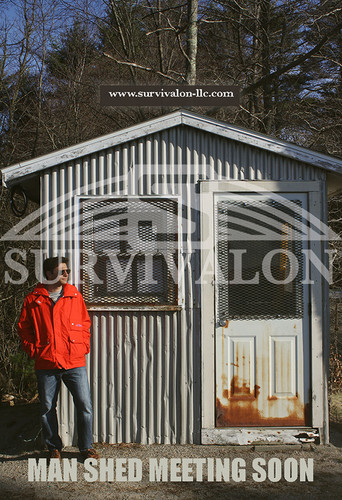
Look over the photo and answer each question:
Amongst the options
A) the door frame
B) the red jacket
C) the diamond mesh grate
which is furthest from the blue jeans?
the diamond mesh grate

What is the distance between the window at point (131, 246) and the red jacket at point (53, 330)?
605 millimetres

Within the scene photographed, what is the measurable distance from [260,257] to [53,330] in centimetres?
230

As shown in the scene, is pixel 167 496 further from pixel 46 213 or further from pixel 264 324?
pixel 46 213

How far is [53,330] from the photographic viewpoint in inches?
198

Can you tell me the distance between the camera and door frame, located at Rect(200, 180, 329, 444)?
5.58 metres

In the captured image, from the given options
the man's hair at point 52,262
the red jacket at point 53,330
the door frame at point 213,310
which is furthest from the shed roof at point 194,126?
the red jacket at point 53,330

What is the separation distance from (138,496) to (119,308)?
1851 millimetres

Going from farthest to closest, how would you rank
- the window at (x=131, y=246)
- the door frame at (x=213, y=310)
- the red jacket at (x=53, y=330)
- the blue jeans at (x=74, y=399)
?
1. the window at (x=131, y=246)
2. the door frame at (x=213, y=310)
3. the blue jeans at (x=74, y=399)
4. the red jacket at (x=53, y=330)

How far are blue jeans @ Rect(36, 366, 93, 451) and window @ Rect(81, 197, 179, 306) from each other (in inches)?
36.6

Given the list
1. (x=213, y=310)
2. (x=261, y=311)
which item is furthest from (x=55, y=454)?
(x=261, y=311)

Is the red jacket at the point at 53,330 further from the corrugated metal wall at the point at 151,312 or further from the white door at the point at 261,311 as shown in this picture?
the white door at the point at 261,311

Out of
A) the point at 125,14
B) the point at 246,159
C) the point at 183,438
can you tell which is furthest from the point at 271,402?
the point at 125,14

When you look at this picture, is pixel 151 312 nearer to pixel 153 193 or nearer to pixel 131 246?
pixel 131 246

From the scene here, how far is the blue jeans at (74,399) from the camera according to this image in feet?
16.9
